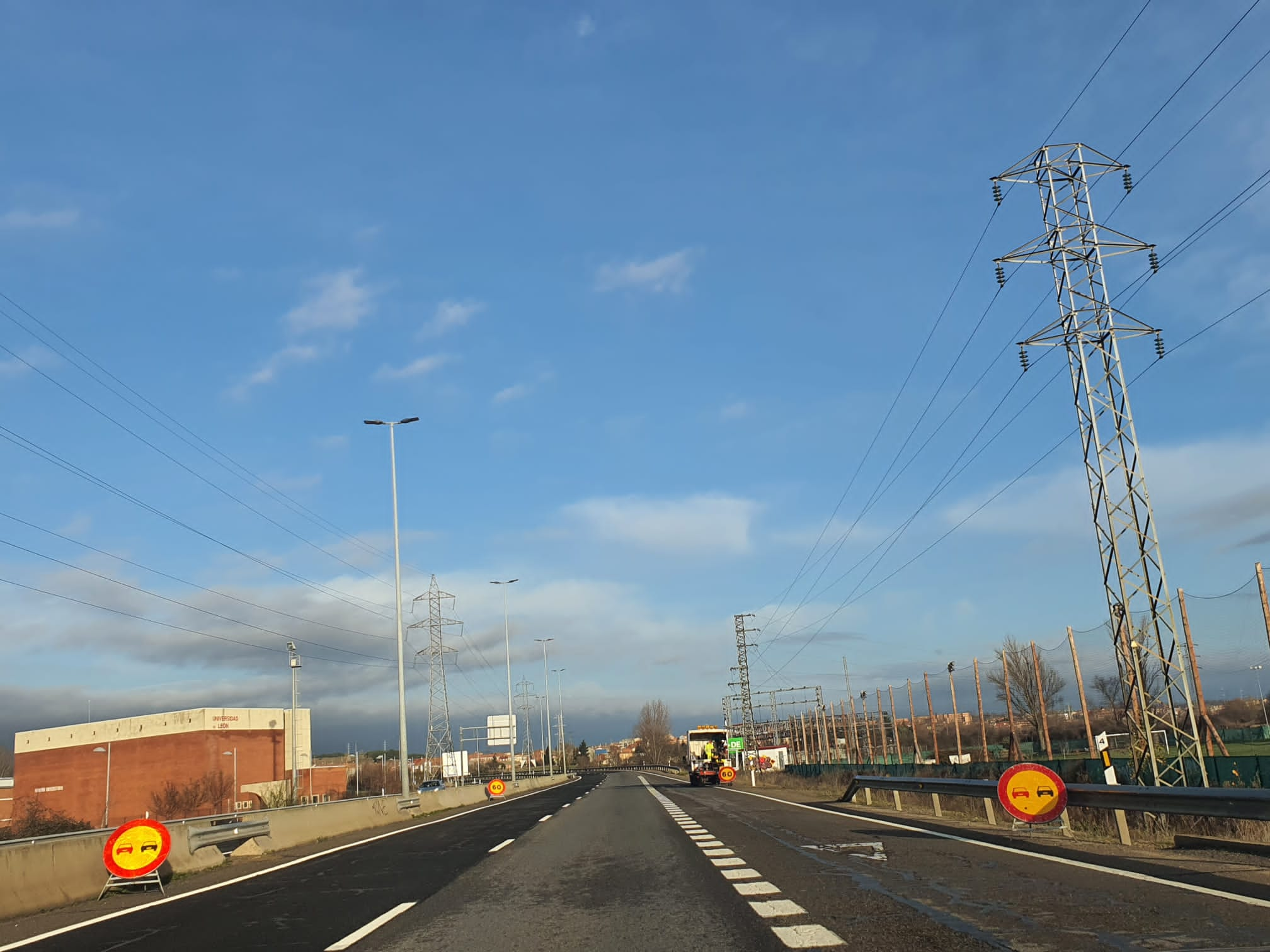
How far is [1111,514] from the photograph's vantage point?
25422 mm

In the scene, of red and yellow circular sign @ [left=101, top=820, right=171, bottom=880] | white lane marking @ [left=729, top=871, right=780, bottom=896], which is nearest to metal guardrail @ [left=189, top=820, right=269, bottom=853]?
red and yellow circular sign @ [left=101, top=820, right=171, bottom=880]

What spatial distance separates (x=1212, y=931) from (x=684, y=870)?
7360mm

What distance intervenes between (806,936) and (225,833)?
44.9 ft

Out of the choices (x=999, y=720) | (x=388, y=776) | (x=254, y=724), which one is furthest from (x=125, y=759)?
(x=999, y=720)

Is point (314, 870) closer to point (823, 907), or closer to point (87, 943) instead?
point (87, 943)

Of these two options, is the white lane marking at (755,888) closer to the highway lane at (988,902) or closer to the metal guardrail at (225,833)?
the highway lane at (988,902)

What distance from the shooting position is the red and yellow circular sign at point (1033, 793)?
585 inches

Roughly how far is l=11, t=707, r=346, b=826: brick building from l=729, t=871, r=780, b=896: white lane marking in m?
92.0

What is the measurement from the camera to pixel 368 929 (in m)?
9.52

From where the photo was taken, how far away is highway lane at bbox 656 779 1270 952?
24.5 feet

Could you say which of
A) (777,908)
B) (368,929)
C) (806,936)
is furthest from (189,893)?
(806,936)

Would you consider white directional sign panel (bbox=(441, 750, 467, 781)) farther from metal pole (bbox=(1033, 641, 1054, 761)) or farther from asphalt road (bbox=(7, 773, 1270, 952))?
asphalt road (bbox=(7, 773, 1270, 952))

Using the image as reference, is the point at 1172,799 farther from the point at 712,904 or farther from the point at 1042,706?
the point at 1042,706

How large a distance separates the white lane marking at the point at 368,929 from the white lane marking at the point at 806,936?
365cm
